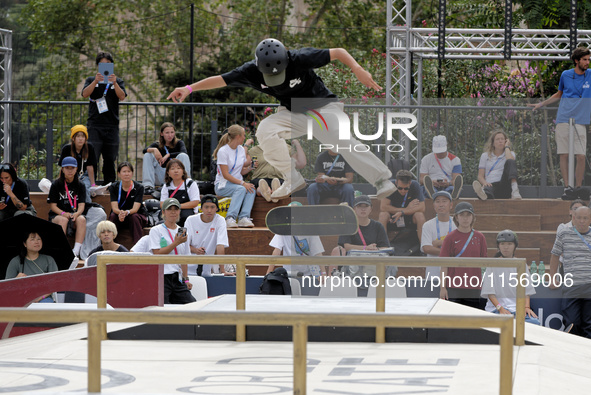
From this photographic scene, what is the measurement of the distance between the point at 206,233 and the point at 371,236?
2.40m

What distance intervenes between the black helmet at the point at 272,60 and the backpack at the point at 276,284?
239 cm

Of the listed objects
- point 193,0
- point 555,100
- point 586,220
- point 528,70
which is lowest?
point 586,220

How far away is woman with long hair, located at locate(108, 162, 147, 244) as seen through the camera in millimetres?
11117

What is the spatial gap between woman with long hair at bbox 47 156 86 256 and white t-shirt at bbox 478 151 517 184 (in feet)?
17.2

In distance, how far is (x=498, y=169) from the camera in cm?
1052

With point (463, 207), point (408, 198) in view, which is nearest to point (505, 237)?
point (463, 207)

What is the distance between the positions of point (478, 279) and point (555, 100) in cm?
387

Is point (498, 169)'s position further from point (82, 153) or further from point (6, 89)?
point (6, 89)

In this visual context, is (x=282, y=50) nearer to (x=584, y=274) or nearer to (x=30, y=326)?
(x=30, y=326)

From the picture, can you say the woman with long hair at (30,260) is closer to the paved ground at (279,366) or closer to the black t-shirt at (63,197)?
the black t-shirt at (63,197)

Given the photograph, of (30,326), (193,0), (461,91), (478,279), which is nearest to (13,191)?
(30,326)

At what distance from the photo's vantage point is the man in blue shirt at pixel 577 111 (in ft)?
34.9

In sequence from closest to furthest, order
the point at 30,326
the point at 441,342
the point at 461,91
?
the point at 441,342 < the point at 30,326 < the point at 461,91

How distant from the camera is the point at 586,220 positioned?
8.82 metres
